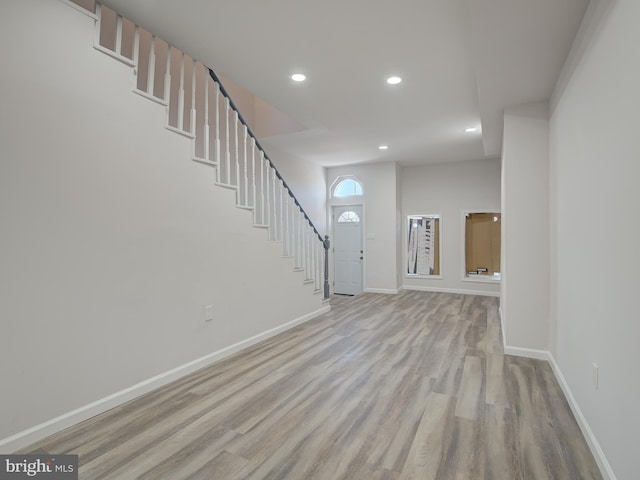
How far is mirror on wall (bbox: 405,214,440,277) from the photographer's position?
767 centimetres

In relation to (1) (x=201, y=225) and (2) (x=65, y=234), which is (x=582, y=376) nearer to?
(1) (x=201, y=225)

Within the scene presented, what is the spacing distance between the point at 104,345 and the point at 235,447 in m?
1.20

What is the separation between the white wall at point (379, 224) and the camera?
7355mm

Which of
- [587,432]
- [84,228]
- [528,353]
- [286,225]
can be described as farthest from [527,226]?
[84,228]

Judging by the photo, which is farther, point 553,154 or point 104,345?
point 553,154

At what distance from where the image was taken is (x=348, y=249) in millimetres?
7934

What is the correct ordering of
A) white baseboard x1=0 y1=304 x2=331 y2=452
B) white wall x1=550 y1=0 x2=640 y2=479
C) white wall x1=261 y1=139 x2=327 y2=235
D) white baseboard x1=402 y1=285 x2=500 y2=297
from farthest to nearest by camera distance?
white baseboard x1=402 y1=285 x2=500 y2=297, white wall x1=261 y1=139 x2=327 y2=235, white baseboard x1=0 y1=304 x2=331 y2=452, white wall x1=550 y1=0 x2=640 y2=479

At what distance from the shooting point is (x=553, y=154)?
315 cm

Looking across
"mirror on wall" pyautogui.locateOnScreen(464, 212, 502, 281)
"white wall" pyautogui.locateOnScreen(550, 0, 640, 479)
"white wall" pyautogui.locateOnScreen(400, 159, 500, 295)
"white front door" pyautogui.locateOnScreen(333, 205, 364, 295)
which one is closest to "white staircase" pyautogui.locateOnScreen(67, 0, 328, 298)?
"white front door" pyautogui.locateOnScreen(333, 205, 364, 295)

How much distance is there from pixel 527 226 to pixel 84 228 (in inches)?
155

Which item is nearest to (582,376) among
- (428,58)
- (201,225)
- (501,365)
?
(501,365)

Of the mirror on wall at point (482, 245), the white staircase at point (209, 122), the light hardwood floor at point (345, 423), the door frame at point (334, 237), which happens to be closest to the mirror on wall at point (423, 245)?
the mirror on wall at point (482, 245)

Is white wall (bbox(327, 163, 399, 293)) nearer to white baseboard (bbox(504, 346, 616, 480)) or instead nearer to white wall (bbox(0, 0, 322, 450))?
white baseboard (bbox(504, 346, 616, 480))
